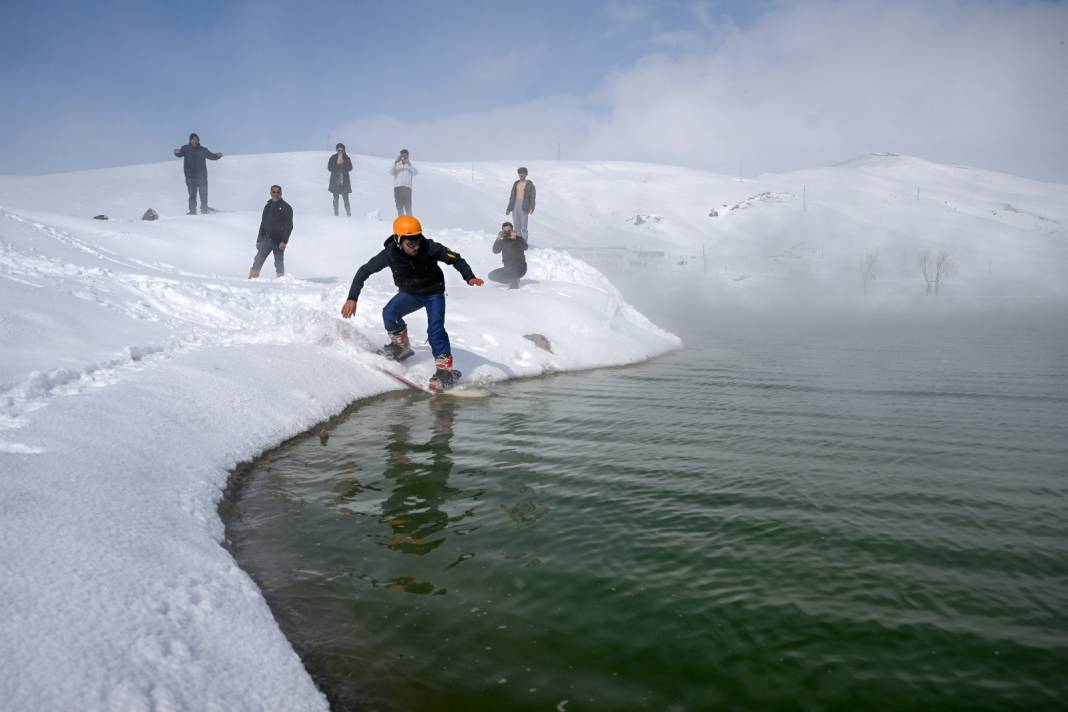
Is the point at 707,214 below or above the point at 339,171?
above

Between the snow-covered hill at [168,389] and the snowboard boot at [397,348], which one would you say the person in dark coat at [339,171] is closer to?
the snow-covered hill at [168,389]

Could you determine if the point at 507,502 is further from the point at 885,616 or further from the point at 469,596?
the point at 885,616

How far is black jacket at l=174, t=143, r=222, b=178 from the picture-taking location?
17672 millimetres

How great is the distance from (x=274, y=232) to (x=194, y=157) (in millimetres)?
5890

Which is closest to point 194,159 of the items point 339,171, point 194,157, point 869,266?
point 194,157

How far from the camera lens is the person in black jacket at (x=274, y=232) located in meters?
14.1

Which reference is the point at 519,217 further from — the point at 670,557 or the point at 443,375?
the point at 670,557

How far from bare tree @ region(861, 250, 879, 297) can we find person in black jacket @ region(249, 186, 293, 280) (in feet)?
178

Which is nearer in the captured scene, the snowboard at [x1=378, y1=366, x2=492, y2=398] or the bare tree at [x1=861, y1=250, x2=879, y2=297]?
the snowboard at [x1=378, y1=366, x2=492, y2=398]

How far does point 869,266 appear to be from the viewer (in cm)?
6444

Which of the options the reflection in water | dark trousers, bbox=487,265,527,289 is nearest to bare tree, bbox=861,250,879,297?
dark trousers, bbox=487,265,527,289

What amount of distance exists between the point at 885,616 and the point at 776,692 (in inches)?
36.1

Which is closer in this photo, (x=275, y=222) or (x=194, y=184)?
(x=275, y=222)

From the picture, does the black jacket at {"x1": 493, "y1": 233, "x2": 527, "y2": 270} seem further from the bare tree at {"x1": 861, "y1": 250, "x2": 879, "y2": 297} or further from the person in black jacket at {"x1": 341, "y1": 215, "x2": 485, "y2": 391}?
the bare tree at {"x1": 861, "y1": 250, "x2": 879, "y2": 297}
